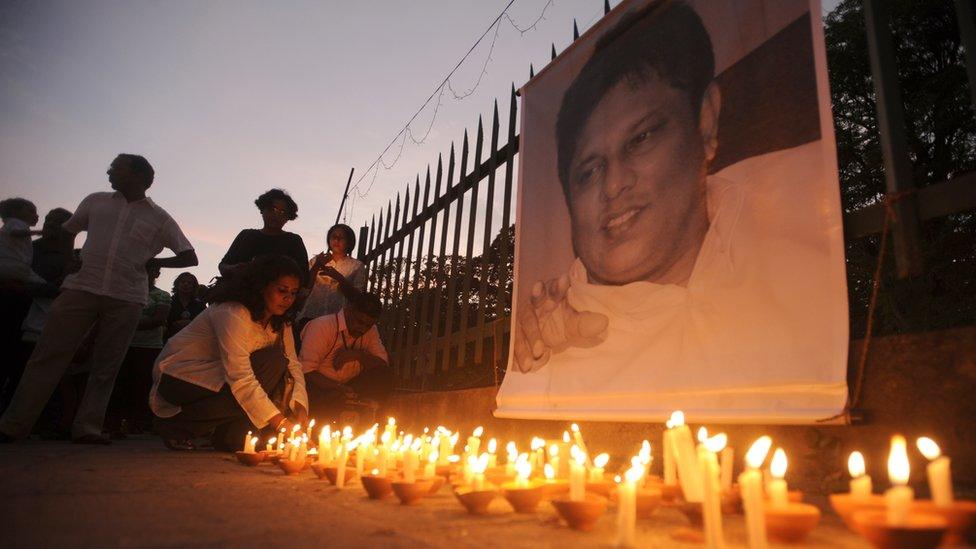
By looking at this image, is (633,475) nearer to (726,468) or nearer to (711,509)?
(711,509)

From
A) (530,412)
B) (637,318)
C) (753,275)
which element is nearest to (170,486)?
(530,412)

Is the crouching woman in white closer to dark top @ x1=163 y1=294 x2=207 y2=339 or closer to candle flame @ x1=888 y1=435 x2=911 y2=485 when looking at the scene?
dark top @ x1=163 y1=294 x2=207 y2=339

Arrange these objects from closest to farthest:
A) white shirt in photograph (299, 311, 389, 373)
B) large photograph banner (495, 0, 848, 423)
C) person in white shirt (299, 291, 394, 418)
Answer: large photograph banner (495, 0, 848, 423) < person in white shirt (299, 291, 394, 418) < white shirt in photograph (299, 311, 389, 373)

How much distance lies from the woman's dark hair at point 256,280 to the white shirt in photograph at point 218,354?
0.20ft

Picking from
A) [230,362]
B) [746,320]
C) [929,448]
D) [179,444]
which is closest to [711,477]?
[929,448]

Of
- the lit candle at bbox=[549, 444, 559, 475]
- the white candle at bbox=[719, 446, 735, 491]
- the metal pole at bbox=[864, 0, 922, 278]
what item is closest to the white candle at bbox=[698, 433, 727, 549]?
the white candle at bbox=[719, 446, 735, 491]

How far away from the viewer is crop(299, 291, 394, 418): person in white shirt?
4.98 meters

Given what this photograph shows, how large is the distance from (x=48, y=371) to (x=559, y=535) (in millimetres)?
4313

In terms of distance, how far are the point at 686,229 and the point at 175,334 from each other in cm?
417

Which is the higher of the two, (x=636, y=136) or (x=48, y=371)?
(x=636, y=136)

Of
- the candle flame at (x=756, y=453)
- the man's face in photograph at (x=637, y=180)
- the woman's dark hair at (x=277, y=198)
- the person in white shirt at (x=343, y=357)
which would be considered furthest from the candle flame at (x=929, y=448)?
the woman's dark hair at (x=277, y=198)

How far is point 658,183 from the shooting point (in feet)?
9.77

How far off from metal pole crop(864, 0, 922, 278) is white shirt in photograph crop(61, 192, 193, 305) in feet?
16.0

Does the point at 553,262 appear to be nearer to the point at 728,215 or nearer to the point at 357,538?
the point at 728,215
